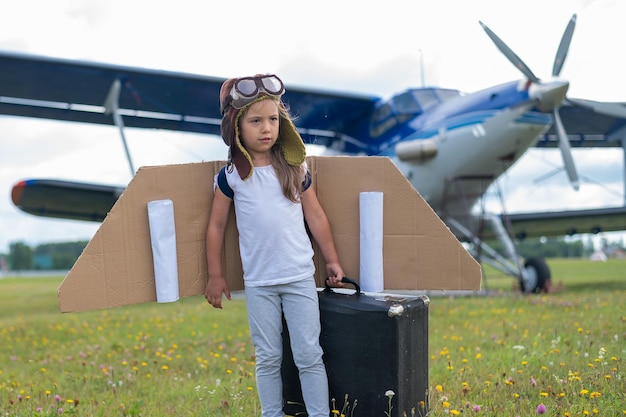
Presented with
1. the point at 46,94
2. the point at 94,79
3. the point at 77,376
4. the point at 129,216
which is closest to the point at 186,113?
the point at 94,79

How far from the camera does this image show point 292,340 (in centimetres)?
211

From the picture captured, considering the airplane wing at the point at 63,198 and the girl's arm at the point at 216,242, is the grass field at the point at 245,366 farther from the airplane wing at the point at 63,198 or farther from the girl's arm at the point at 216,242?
the airplane wing at the point at 63,198

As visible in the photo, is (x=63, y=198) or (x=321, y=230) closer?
(x=321, y=230)

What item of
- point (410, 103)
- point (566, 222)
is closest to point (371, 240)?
point (410, 103)

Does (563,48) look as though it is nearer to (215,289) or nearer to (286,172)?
(286,172)

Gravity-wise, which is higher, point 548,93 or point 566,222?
point 548,93

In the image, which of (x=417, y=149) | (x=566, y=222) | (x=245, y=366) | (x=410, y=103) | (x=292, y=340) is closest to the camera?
(x=292, y=340)

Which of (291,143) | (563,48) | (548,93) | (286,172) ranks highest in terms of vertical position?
(563,48)

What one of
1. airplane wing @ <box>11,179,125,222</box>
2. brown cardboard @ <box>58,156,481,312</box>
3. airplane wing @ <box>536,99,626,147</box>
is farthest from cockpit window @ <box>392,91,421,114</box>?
brown cardboard @ <box>58,156,481,312</box>

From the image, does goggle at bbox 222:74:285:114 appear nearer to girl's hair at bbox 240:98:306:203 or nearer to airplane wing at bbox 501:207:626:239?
girl's hair at bbox 240:98:306:203

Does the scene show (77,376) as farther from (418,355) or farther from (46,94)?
(46,94)

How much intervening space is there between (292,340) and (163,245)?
2.08ft

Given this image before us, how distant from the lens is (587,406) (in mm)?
2191

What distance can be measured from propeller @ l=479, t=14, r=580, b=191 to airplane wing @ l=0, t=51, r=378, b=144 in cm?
332
